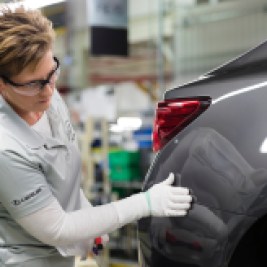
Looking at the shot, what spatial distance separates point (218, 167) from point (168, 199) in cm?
16

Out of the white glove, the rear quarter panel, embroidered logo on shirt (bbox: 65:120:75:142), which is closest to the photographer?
the rear quarter panel

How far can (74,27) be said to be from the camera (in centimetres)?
627

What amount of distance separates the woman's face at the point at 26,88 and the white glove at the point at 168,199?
1.21 ft

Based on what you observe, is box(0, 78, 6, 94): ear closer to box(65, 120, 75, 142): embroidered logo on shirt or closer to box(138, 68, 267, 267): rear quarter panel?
box(65, 120, 75, 142): embroidered logo on shirt

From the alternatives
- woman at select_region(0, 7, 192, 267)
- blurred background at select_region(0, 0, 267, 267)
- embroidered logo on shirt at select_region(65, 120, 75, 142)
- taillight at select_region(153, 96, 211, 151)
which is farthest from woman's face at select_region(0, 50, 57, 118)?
blurred background at select_region(0, 0, 267, 267)

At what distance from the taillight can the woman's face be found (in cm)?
30

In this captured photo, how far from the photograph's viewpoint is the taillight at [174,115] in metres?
1.45

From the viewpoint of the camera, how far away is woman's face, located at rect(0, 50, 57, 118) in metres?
1.45

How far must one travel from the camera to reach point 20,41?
1.42m

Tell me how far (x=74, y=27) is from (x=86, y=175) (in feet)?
6.08

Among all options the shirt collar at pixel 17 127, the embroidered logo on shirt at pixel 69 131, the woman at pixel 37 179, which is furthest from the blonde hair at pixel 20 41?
the embroidered logo on shirt at pixel 69 131

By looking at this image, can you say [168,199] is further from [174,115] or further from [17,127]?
[17,127]

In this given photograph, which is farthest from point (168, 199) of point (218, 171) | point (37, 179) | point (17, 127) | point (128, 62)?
point (128, 62)

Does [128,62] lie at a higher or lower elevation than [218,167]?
lower
